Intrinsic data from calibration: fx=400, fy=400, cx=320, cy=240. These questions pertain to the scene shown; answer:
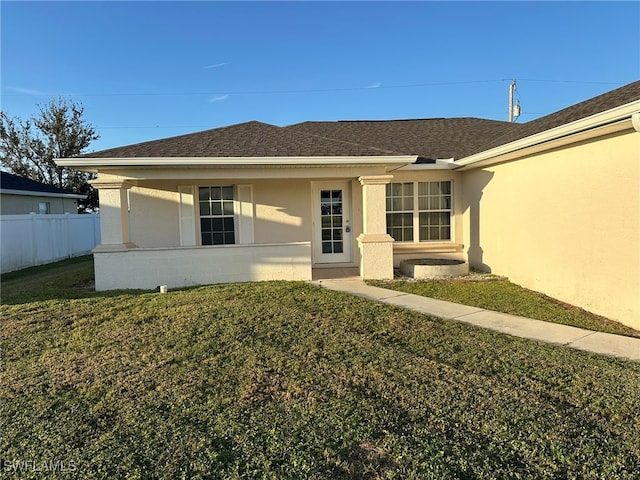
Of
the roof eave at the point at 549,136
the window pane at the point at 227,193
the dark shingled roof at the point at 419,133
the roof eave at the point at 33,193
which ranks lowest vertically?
the window pane at the point at 227,193

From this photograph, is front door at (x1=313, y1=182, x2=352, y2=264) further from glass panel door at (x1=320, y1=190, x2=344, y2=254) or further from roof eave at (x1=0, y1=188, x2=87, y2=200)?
roof eave at (x1=0, y1=188, x2=87, y2=200)

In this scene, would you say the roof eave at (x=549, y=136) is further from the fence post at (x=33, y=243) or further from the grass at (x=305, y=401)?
the fence post at (x=33, y=243)

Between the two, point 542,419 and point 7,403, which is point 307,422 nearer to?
point 542,419

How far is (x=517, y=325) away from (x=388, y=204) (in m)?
6.16

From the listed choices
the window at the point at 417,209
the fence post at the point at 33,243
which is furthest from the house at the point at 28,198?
the window at the point at 417,209

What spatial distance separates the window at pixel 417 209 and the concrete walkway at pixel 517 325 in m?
3.64

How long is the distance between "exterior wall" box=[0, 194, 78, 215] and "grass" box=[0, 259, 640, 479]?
1404 cm

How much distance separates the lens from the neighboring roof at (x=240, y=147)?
9.38m

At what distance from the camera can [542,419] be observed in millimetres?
3361

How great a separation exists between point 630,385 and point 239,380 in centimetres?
393

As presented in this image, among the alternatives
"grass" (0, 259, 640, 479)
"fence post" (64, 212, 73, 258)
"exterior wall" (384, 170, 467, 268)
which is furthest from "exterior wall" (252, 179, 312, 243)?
"fence post" (64, 212, 73, 258)

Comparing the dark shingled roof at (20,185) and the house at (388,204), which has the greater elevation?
the dark shingled roof at (20,185)

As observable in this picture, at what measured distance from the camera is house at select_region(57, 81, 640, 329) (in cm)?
663

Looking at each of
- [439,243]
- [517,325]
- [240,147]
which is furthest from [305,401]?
[439,243]
